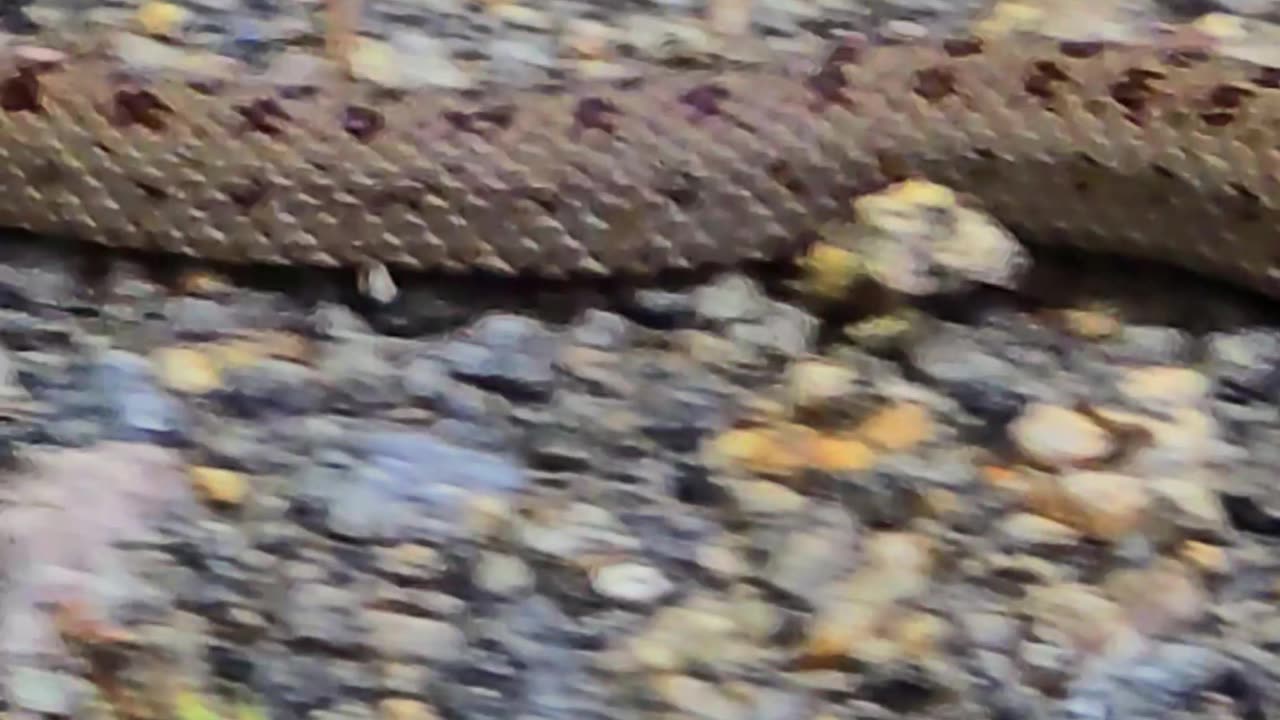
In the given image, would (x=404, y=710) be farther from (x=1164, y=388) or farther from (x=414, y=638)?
(x=1164, y=388)

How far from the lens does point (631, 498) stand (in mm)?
985

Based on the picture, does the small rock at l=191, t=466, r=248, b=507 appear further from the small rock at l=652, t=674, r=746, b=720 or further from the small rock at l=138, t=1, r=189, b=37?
the small rock at l=138, t=1, r=189, b=37

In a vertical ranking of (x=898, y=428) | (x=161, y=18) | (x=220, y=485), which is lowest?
(x=220, y=485)

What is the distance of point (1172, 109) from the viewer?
42.6 inches

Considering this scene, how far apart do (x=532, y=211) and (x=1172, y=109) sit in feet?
→ 1.28

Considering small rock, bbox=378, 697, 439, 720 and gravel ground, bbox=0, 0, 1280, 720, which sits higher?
gravel ground, bbox=0, 0, 1280, 720

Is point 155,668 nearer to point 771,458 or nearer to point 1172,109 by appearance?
point 771,458

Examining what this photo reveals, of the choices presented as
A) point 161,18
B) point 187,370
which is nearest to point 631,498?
point 187,370

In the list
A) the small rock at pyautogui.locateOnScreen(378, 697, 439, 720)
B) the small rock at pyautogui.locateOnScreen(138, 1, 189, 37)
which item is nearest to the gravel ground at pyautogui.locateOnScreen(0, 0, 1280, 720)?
the small rock at pyautogui.locateOnScreen(378, 697, 439, 720)

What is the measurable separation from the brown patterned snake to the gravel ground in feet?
0.11

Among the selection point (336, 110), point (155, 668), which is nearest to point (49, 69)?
point (336, 110)

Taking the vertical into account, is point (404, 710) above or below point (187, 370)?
below

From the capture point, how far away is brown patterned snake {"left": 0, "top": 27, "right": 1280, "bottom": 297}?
1.10 metres

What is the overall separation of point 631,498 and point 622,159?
235mm
